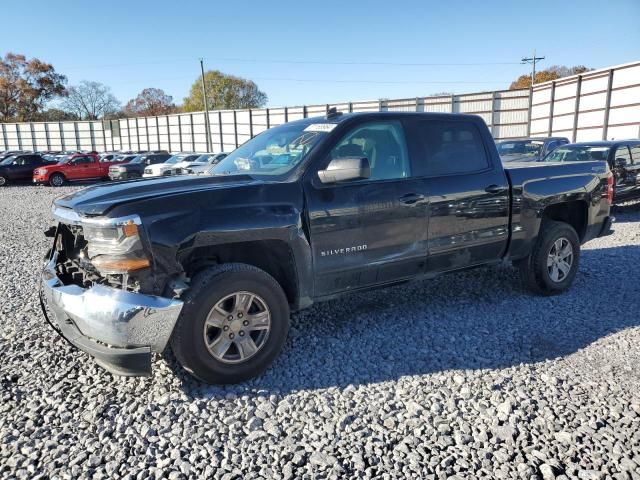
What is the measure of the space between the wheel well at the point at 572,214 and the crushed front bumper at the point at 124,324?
4295 millimetres

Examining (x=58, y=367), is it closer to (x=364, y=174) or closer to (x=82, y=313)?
(x=82, y=313)

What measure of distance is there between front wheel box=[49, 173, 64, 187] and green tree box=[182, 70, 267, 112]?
58.9 m

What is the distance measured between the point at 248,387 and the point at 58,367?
5.06 feet

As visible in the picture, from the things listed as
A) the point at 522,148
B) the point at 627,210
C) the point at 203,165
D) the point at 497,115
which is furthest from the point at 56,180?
the point at 497,115

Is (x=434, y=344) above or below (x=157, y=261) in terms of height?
below

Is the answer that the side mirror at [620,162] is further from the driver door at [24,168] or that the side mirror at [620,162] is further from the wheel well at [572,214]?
the driver door at [24,168]

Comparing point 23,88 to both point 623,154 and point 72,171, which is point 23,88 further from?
point 623,154

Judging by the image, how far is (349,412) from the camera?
9.94 feet

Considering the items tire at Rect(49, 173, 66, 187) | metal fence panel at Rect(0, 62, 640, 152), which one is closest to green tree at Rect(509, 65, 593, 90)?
metal fence panel at Rect(0, 62, 640, 152)

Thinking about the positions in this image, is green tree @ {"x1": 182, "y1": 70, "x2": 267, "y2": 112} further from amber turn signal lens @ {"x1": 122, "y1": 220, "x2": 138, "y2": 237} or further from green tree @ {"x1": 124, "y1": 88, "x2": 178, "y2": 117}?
amber turn signal lens @ {"x1": 122, "y1": 220, "x2": 138, "y2": 237}

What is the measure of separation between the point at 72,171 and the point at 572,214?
25.7 m

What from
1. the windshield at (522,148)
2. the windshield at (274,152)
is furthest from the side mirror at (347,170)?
the windshield at (522,148)

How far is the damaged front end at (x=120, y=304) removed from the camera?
116 inches

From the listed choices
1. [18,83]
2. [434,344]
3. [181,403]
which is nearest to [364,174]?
[434,344]
